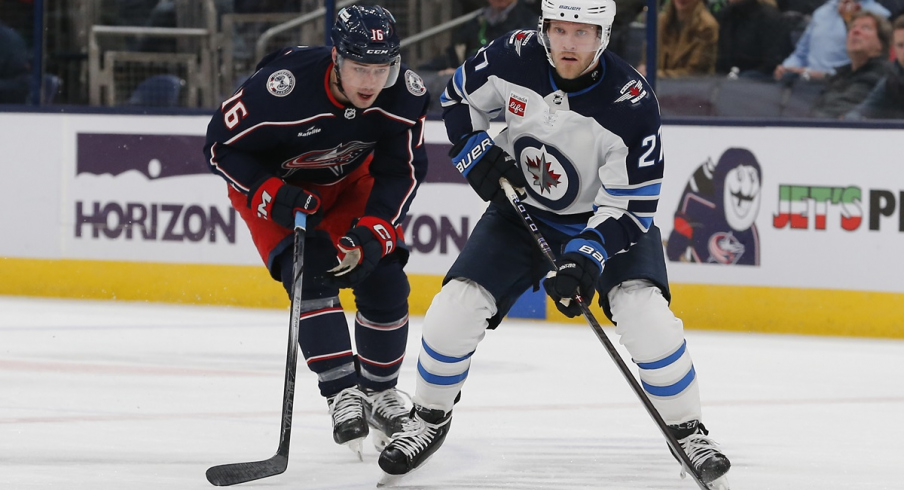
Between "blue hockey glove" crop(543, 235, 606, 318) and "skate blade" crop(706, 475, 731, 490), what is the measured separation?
1.57ft

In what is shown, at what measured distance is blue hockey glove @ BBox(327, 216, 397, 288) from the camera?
11.3 feet

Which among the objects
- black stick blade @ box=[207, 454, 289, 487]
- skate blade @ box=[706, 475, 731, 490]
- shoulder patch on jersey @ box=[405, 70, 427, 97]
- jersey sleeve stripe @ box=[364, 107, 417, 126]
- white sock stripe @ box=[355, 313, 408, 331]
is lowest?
black stick blade @ box=[207, 454, 289, 487]

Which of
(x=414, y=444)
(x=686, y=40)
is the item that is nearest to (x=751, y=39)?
(x=686, y=40)

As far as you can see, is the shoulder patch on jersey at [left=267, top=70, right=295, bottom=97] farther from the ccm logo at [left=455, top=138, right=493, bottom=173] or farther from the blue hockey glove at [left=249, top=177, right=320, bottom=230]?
the ccm logo at [left=455, top=138, right=493, bottom=173]

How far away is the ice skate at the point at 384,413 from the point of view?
370 cm

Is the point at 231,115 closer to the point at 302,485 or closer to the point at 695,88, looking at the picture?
the point at 302,485

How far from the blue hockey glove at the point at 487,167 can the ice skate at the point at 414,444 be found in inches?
20.4

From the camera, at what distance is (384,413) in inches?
147

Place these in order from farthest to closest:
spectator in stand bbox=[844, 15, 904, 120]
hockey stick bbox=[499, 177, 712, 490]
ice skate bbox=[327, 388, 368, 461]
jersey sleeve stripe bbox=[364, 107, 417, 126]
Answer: spectator in stand bbox=[844, 15, 904, 120] < jersey sleeve stripe bbox=[364, 107, 417, 126] < ice skate bbox=[327, 388, 368, 461] < hockey stick bbox=[499, 177, 712, 490]

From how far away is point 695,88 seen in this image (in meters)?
6.51

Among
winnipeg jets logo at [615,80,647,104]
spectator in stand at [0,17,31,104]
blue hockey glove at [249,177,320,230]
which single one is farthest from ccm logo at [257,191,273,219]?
spectator in stand at [0,17,31,104]

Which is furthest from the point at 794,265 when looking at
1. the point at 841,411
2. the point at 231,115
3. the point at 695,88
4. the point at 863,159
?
the point at 231,115

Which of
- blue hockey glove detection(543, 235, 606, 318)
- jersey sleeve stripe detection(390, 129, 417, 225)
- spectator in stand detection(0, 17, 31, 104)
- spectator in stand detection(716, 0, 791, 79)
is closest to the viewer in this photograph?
blue hockey glove detection(543, 235, 606, 318)

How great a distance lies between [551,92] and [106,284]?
172 inches
